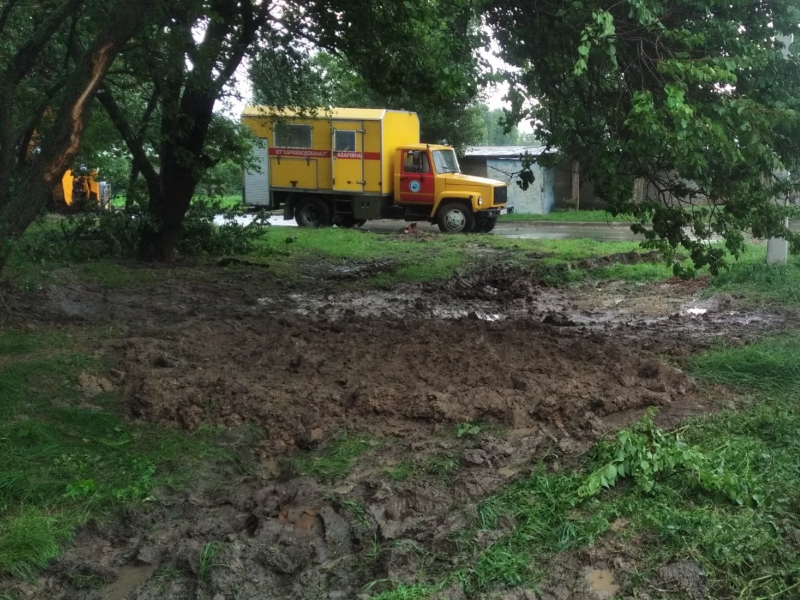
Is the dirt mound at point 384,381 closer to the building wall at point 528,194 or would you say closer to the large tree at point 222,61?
the large tree at point 222,61

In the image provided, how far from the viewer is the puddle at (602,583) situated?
13.4ft

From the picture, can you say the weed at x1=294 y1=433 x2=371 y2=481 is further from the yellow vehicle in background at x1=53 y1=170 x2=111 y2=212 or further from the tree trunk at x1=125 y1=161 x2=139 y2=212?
the tree trunk at x1=125 y1=161 x2=139 y2=212

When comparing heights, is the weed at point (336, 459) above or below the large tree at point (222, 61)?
below

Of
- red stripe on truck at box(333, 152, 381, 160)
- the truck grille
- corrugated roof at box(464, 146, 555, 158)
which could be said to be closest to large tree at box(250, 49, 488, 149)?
red stripe on truck at box(333, 152, 381, 160)

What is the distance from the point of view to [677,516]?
4539 mm

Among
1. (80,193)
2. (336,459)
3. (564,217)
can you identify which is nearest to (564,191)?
(564,217)

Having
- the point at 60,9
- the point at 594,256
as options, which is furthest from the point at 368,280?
the point at 60,9

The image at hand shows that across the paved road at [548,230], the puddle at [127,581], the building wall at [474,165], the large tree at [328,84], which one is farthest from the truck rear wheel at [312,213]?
the puddle at [127,581]

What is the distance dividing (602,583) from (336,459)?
2.19 meters

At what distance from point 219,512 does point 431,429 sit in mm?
1682

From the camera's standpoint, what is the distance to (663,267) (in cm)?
1422

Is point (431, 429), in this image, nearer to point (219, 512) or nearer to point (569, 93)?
point (219, 512)

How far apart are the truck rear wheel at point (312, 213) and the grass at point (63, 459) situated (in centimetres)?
1764

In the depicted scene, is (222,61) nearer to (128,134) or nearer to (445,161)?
(128,134)
